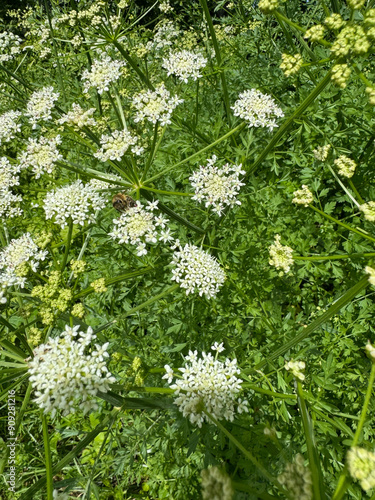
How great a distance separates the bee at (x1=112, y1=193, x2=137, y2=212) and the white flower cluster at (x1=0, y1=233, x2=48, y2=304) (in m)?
0.84

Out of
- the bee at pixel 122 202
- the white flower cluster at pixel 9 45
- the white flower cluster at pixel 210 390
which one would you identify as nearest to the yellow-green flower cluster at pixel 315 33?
the bee at pixel 122 202

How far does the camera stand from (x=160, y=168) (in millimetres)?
4695

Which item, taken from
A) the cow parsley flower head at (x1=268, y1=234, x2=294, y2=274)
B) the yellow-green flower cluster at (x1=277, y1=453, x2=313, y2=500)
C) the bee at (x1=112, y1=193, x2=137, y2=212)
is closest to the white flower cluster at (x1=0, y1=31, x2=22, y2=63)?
the bee at (x1=112, y1=193, x2=137, y2=212)

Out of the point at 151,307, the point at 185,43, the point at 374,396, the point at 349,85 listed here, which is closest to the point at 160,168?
the point at 151,307

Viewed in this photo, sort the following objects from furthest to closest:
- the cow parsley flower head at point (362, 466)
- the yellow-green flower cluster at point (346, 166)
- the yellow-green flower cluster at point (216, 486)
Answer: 1. the yellow-green flower cluster at point (346, 166)
2. the yellow-green flower cluster at point (216, 486)
3. the cow parsley flower head at point (362, 466)

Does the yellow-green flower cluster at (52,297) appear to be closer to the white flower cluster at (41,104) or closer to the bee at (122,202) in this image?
the bee at (122,202)

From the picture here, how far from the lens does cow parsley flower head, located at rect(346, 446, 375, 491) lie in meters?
1.32

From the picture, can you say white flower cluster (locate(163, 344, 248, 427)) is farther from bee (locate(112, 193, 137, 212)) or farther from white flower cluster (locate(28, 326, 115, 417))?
bee (locate(112, 193, 137, 212))

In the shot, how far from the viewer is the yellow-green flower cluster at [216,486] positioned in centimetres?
144

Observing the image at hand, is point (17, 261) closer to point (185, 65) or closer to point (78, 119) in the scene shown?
point (78, 119)

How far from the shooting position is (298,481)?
1520mm

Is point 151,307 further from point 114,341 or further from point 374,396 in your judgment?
point 374,396

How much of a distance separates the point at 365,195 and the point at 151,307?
9.12 feet

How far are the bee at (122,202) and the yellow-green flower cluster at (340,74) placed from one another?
2.07m
